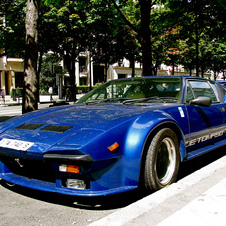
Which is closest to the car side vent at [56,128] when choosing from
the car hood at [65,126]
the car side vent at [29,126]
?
the car hood at [65,126]

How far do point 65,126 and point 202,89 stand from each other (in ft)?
8.36

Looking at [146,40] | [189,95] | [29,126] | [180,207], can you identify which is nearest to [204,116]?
[189,95]

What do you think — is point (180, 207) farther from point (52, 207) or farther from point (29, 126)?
point (29, 126)

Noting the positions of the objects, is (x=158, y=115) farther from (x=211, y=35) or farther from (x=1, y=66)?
(x=1, y=66)

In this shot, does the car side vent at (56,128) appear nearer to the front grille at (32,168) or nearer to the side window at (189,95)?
the front grille at (32,168)

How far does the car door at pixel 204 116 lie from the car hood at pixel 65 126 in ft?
2.33

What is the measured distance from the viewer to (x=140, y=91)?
4.01m

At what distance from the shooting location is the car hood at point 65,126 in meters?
2.54

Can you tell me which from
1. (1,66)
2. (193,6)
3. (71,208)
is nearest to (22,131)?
(71,208)

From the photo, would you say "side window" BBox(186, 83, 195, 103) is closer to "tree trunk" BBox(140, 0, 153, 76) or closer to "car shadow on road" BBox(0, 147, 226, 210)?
"car shadow on road" BBox(0, 147, 226, 210)

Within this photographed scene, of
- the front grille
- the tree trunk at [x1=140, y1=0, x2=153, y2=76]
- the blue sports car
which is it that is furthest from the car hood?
the tree trunk at [x1=140, y1=0, x2=153, y2=76]

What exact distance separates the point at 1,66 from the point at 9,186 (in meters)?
32.9

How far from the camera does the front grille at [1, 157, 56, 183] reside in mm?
2586

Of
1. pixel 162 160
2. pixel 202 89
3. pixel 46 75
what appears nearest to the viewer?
pixel 162 160
